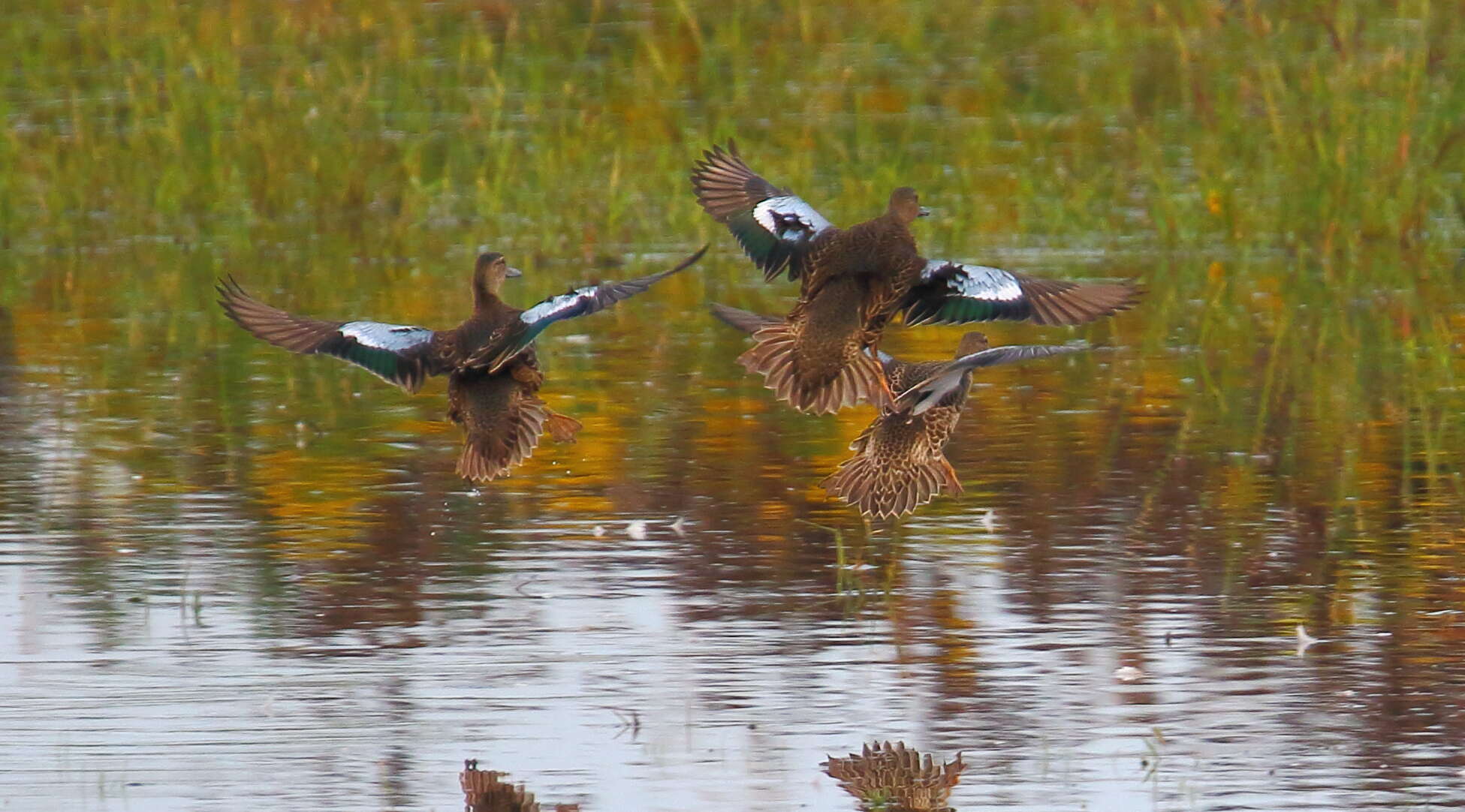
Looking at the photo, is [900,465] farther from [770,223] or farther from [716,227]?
[716,227]

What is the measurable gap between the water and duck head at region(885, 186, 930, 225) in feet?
3.21

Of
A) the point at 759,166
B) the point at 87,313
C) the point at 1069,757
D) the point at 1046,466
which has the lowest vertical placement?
the point at 1069,757

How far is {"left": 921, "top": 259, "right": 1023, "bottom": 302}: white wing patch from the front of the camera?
8938 mm

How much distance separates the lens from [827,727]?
7.12 meters

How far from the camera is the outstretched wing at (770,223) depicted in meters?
9.40

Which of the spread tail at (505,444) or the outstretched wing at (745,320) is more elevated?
the outstretched wing at (745,320)

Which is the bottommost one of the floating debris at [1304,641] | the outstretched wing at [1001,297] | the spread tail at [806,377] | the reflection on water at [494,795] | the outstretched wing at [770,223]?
the reflection on water at [494,795]

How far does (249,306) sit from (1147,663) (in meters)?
2.98

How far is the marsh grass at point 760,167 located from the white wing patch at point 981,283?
1892 millimetres

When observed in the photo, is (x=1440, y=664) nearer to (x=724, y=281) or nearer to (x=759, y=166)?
(x=724, y=281)

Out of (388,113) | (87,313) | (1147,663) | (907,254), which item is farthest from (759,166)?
(1147,663)

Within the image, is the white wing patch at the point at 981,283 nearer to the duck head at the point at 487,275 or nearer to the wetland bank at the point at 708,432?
the wetland bank at the point at 708,432

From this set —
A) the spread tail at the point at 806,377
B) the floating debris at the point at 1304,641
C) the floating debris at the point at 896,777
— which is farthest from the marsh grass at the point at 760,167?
the floating debris at the point at 896,777

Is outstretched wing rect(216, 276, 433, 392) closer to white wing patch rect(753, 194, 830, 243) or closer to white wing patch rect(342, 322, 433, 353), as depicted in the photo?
white wing patch rect(342, 322, 433, 353)
